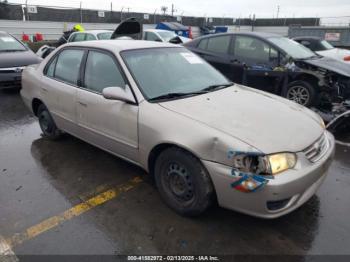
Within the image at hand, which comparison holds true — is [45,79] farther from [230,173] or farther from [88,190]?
[230,173]

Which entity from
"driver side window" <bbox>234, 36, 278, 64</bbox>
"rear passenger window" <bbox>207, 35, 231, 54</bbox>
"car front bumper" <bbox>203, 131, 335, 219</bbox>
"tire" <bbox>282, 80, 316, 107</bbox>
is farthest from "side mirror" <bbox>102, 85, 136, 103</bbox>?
"rear passenger window" <bbox>207, 35, 231, 54</bbox>

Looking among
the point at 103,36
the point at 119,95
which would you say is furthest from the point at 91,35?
the point at 119,95

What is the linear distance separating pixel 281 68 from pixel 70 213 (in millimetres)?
4897

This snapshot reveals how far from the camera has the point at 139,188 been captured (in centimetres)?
344

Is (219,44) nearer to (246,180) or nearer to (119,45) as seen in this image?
(119,45)

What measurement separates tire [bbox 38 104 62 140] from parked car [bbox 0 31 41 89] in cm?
330

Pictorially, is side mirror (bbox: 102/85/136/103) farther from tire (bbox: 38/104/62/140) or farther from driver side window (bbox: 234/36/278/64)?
driver side window (bbox: 234/36/278/64)

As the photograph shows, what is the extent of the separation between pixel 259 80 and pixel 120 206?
386 cm

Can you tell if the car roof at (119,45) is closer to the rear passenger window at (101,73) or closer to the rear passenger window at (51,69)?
the rear passenger window at (101,73)

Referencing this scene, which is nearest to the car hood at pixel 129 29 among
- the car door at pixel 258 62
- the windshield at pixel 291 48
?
the car door at pixel 258 62

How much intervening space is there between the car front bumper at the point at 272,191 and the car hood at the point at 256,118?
7.8 inches

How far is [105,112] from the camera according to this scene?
11.0 feet

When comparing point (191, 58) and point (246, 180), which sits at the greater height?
point (191, 58)

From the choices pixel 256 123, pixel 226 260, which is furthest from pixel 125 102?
pixel 226 260
